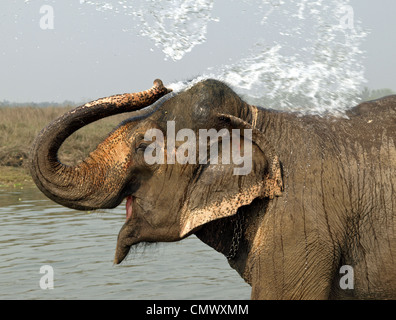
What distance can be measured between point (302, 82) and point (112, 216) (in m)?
7.51

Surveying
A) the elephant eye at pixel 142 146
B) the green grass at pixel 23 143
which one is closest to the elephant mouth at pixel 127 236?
the elephant eye at pixel 142 146

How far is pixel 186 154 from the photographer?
434cm

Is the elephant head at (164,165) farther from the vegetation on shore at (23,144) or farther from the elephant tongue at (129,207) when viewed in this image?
the vegetation on shore at (23,144)

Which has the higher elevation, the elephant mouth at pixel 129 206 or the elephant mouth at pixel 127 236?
the elephant mouth at pixel 129 206

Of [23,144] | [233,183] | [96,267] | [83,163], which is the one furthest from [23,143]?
[233,183]

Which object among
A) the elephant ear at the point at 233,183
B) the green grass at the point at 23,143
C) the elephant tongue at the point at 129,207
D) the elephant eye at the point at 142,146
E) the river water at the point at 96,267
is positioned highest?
the elephant eye at the point at 142,146

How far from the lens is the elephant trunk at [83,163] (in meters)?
4.25

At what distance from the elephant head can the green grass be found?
33.2 feet

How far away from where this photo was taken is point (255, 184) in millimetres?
4223

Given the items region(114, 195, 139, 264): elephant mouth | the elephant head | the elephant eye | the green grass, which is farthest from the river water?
the green grass

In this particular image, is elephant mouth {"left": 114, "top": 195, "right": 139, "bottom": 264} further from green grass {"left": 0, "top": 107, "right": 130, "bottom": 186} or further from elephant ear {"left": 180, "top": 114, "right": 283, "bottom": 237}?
green grass {"left": 0, "top": 107, "right": 130, "bottom": 186}

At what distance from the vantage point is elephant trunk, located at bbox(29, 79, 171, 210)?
4.25 m

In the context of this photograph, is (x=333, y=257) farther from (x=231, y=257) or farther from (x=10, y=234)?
(x=10, y=234)
